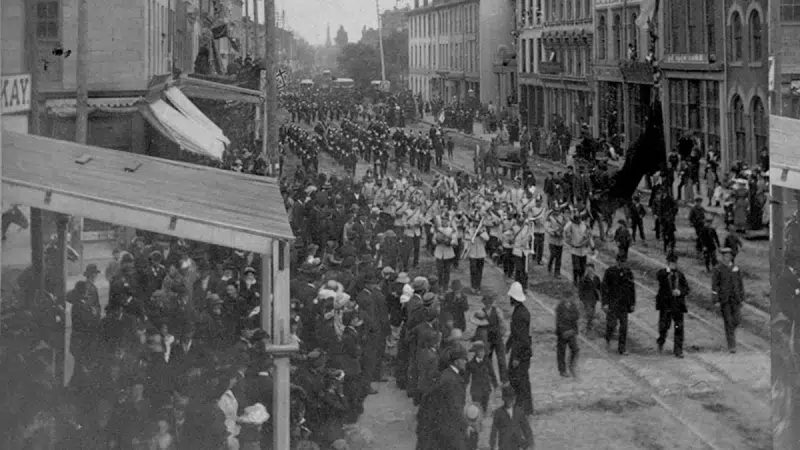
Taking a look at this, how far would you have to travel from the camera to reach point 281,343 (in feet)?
34.6

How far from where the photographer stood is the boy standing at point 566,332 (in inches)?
589

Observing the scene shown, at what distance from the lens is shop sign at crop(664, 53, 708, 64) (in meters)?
38.4

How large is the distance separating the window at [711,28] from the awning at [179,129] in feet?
66.2

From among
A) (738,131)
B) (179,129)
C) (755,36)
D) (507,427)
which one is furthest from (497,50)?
(507,427)

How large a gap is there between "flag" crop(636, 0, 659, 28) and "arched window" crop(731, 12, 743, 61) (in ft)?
26.2

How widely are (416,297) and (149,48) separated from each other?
14.1m

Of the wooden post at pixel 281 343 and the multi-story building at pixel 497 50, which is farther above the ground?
the multi-story building at pixel 497 50

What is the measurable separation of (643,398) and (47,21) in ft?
50.8

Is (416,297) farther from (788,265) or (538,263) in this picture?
(538,263)

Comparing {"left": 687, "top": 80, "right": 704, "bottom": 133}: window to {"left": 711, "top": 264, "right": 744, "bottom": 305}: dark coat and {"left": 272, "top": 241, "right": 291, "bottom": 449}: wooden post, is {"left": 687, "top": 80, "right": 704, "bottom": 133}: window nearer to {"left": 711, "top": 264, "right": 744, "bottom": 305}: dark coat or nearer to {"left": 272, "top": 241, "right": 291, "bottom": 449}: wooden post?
{"left": 711, "top": 264, "right": 744, "bottom": 305}: dark coat

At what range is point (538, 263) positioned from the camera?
2441 centimetres

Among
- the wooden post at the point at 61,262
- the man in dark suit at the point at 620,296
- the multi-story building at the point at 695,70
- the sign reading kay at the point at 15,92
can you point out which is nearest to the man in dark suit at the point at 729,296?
the man in dark suit at the point at 620,296

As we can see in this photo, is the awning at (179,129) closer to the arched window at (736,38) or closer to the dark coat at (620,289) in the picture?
the dark coat at (620,289)

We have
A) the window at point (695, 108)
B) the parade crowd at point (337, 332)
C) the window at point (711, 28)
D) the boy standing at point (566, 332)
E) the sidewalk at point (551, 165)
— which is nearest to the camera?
the parade crowd at point (337, 332)
